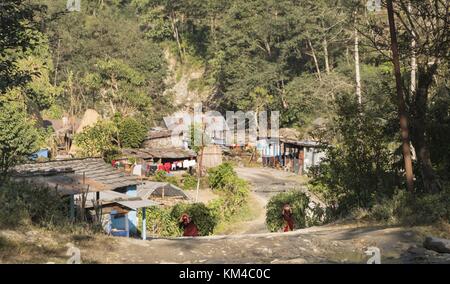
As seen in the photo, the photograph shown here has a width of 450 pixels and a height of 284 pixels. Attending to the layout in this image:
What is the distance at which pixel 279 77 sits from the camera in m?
64.0

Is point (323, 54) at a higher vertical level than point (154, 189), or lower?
higher

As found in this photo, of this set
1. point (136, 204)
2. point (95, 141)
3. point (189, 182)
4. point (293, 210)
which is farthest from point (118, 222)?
point (95, 141)

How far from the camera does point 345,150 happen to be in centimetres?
1877

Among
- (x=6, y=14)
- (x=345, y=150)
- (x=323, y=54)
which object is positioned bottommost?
(x=345, y=150)

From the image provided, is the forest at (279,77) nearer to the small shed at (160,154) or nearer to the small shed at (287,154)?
the small shed at (160,154)

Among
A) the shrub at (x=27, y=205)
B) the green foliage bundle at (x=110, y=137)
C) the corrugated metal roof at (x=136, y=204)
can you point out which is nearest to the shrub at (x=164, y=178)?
the green foliage bundle at (x=110, y=137)

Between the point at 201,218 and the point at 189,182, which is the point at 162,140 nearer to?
the point at 189,182

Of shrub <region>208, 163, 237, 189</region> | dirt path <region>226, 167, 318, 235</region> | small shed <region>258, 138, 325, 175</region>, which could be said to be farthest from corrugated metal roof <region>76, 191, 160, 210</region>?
small shed <region>258, 138, 325, 175</region>

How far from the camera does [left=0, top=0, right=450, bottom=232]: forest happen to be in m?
16.5

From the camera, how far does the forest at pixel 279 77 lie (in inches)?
651
